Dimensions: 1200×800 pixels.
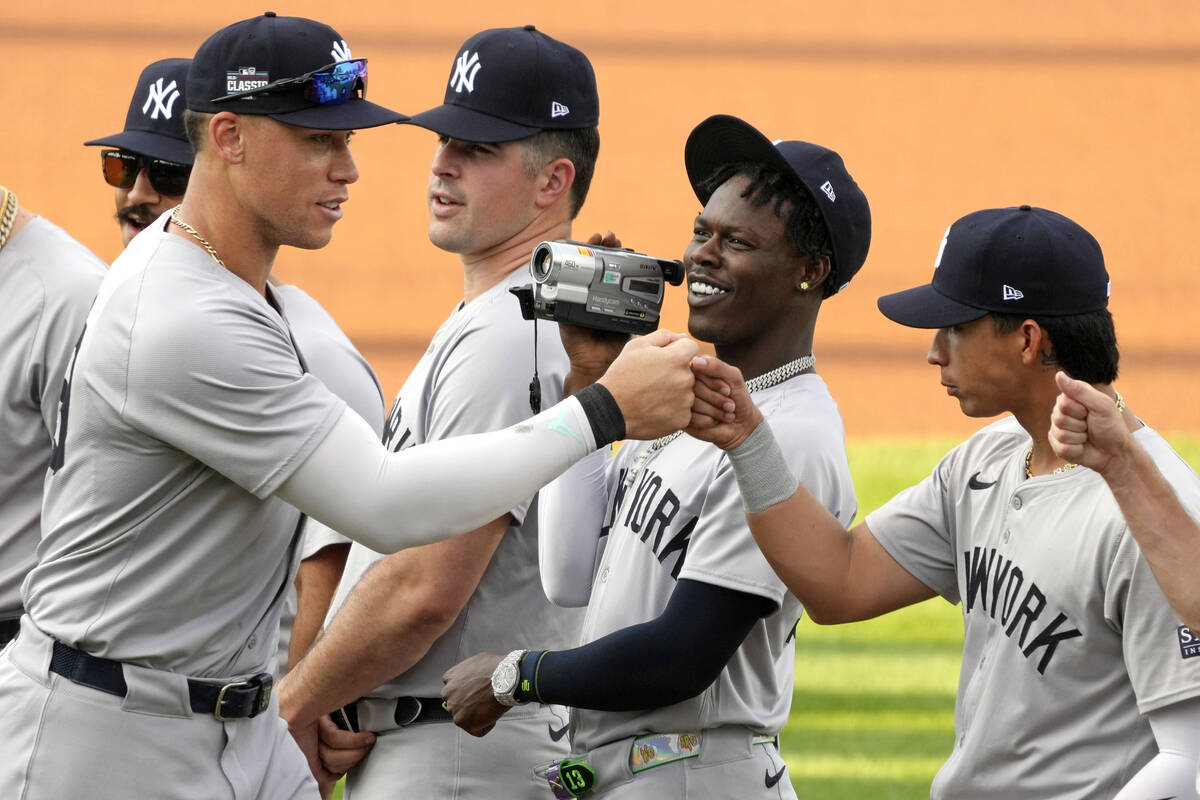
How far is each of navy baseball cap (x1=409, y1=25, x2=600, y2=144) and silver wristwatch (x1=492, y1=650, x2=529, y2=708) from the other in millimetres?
1216

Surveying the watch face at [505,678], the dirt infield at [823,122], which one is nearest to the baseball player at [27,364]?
the watch face at [505,678]

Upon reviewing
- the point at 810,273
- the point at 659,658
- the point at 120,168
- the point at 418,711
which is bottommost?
the point at 418,711

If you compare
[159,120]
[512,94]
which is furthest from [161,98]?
[512,94]

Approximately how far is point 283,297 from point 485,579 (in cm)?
99

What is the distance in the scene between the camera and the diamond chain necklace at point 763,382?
3240 mm

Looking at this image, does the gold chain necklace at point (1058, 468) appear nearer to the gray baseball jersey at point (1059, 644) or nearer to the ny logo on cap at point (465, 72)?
the gray baseball jersey at point (1059, 644)

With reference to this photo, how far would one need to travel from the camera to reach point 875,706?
7855 millimetres

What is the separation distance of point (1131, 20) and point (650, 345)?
1492 centimetres

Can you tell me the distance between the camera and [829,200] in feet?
10.6

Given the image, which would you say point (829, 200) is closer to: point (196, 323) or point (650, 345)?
point (650, 345)

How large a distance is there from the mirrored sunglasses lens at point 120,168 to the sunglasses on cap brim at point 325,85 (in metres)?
1.56

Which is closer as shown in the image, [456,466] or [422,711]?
[456,466]

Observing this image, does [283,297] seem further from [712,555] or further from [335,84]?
[712,555]

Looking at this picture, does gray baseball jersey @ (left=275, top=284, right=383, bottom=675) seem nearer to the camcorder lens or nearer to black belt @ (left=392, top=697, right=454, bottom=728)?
black belt @ (left=392, top=697, right=454, bottom=728)
